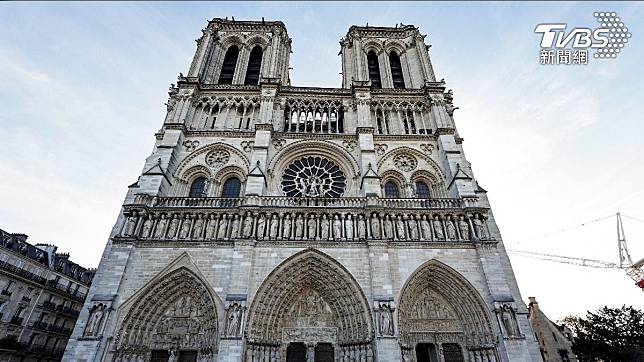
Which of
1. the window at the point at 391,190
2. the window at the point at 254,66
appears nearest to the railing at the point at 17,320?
the window at the point at 254,66

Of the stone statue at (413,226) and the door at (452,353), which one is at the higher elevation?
the stone statue at (413,226)

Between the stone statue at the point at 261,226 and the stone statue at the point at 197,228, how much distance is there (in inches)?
95.5

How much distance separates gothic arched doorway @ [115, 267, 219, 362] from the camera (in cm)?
1105

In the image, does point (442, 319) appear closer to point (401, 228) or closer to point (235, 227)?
point (401, 228)

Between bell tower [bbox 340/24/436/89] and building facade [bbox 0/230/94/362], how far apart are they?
21497mm

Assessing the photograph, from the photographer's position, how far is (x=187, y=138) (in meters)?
16.5

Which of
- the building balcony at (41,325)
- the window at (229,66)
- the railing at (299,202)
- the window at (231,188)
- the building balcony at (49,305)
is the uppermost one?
the window at (229,66)

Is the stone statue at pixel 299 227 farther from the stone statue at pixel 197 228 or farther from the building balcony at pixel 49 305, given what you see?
the building balcony at pixel 49 305

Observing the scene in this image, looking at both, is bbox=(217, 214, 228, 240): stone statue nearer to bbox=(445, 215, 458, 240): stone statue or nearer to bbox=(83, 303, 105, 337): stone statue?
bbox=(83, 303, 105, 337): stone statue

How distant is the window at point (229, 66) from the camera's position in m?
20.5

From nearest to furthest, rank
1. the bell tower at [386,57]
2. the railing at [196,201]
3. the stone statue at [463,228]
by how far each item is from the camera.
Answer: the stone statue at [463,228], the railing at [196,201], the bell tower at [386,57]

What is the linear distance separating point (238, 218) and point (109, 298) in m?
5.18

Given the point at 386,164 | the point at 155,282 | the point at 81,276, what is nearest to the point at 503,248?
the point at 386,164

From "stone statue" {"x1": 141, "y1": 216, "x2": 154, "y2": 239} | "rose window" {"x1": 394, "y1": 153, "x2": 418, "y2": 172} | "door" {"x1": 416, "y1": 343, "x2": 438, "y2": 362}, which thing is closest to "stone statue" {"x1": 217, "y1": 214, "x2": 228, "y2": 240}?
"stone statue" {"x1": 141, "y1": 216, "x2": 154, "y2": 239}
